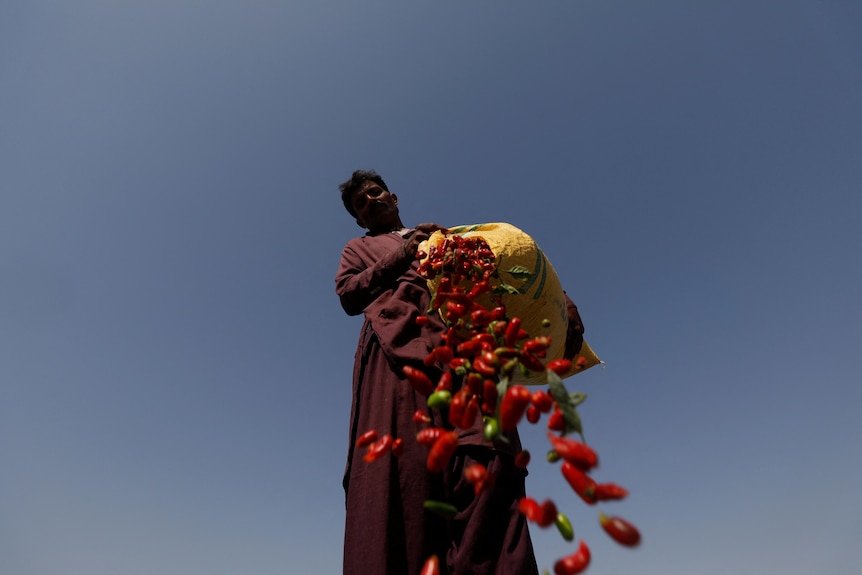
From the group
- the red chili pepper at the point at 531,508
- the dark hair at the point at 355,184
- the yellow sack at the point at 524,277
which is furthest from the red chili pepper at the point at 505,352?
the dark hair at the point at 355,184

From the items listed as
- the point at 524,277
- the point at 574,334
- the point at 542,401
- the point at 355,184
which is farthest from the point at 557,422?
the point at 355,184

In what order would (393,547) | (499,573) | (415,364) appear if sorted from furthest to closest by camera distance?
(415,364), (393,547), (499,573)

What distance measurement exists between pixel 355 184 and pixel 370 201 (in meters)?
0.21

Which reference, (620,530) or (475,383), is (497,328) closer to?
(475,383)

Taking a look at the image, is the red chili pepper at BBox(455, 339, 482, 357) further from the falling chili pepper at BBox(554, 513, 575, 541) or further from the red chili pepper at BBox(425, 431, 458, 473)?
the falling chili pepper at BBox(554, 513, 575, 541)

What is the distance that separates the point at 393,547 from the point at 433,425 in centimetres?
43

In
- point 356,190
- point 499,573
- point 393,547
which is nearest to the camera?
point 499,573

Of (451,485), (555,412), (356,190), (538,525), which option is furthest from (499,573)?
(356,190)

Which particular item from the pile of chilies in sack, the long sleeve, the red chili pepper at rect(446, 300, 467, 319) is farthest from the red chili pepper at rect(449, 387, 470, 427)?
the long sleeve

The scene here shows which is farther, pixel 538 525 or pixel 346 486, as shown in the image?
pixel 346 486

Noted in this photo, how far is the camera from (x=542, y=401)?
3.40ft

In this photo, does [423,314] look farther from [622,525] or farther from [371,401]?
[622,525]

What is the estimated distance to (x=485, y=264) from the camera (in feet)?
5.86

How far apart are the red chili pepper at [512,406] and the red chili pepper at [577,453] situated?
0.33ft
